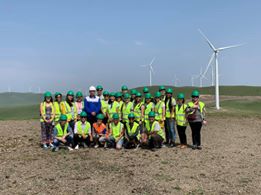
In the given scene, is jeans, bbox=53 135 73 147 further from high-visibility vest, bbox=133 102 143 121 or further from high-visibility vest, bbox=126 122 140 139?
high-visibility vest, bbox=133 102 143 121

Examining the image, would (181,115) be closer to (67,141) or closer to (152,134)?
(152,134)

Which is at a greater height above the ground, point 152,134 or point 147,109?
point 147,109

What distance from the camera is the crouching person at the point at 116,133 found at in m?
10.9

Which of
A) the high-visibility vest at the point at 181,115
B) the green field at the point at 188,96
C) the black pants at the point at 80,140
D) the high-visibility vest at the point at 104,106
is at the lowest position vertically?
the green field at the point at 188,96

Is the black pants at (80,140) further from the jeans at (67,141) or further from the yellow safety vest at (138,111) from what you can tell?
the yellow safety vest at (138,111)

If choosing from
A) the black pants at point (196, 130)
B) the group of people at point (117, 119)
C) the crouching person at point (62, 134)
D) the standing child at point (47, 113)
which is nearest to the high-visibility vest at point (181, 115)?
the group of people at point (117, 119)

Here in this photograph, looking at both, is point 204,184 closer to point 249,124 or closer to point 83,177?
point 83,177

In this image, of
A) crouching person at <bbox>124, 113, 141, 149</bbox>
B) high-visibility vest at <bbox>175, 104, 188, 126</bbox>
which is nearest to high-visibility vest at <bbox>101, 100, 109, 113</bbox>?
crouching person at <bbox>124, 113, 141, 149</bbox>

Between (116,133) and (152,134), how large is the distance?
126 cm

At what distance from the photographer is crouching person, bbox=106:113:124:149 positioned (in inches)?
428

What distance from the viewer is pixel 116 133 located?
1095cm

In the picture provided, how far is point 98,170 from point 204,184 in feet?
8.91

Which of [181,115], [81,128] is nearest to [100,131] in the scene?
[81,128]

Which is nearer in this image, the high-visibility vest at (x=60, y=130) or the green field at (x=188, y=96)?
the high-visibility vest at (x=60, y=130)
